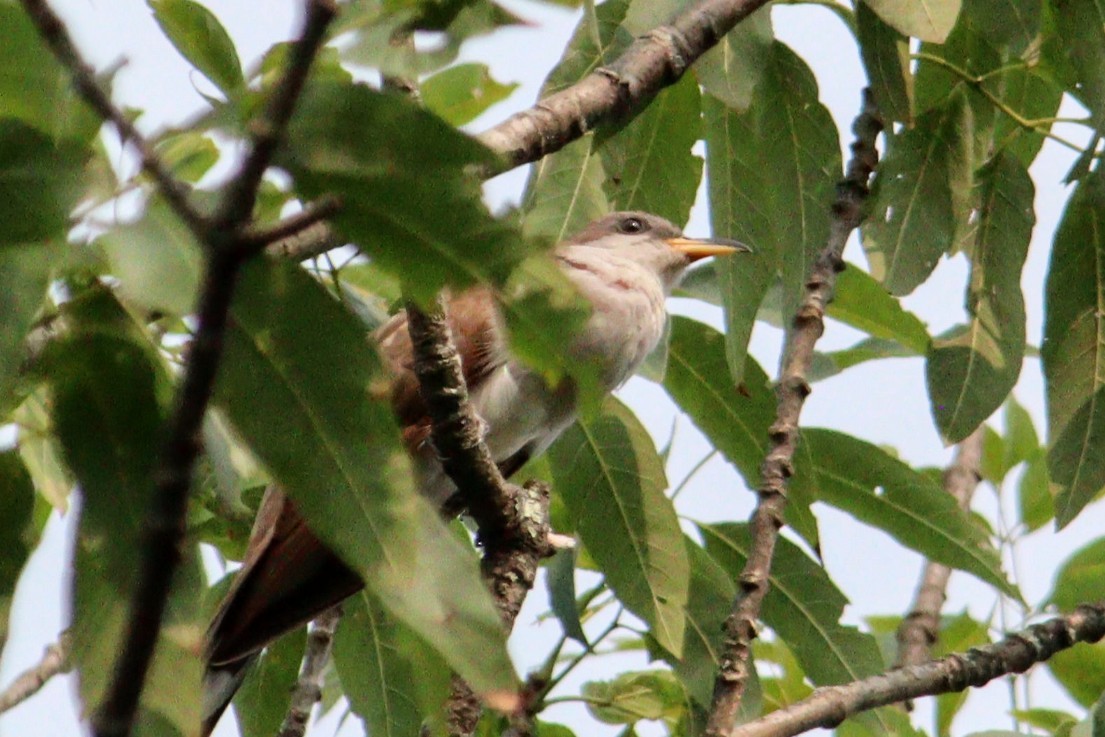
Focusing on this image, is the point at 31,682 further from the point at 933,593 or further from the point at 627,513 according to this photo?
the point at 933,593

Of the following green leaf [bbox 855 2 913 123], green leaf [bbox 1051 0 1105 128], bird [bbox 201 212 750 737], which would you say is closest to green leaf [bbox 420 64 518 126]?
bird [bbox 201 212 750 737]

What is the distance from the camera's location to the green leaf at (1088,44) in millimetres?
3262

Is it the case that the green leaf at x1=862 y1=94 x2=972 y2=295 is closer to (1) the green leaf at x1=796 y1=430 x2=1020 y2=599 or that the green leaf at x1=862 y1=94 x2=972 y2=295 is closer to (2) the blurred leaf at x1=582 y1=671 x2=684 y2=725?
(1) the green leaf at x1=796 y1=430 x2=1020 y2=599

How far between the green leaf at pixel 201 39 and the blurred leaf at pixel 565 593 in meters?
1.58

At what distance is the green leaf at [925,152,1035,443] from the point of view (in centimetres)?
363

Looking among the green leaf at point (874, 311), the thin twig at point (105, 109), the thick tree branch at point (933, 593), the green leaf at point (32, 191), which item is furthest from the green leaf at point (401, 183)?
the thick tree branch at point (933, 593)

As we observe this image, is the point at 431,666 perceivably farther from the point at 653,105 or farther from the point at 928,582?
the point at 928,582

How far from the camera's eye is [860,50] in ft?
11.1

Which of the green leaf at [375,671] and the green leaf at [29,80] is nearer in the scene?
the green leaf at [29,80]

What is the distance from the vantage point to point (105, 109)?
3.81ft

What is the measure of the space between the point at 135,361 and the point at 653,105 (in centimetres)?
204

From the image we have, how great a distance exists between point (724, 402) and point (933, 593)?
1.64 meters

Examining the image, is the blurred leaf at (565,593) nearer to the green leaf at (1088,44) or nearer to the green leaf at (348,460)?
the green leaf at (1088,44)

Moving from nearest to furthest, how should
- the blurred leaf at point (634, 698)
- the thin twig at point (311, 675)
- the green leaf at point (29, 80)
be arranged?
1. the green leaf at point (29, 80)
2. the thin twig at point (311, 675)
3. the blurred leaf at point (634, 698)
